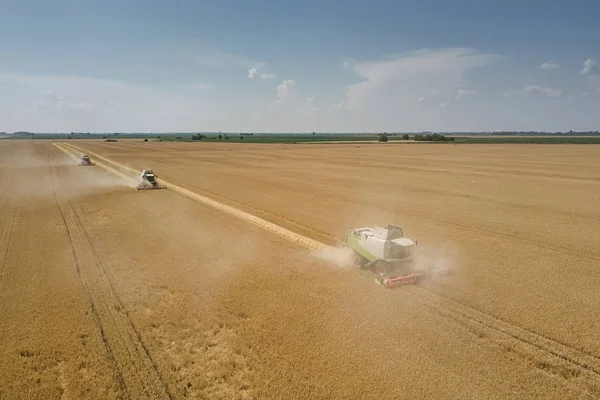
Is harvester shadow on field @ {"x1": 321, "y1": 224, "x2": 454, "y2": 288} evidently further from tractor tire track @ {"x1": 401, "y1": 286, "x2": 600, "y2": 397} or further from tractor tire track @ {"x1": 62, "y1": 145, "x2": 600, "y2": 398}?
tractor tire track @ {"x1": 401, "y1": 286, "x2": 600, "y2": 397}

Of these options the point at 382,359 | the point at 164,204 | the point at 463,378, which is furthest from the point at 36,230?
the point at 463,378

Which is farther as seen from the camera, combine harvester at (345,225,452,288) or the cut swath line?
the cut swath line

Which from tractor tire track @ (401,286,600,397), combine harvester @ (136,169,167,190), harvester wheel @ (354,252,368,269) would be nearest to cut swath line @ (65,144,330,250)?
harvester wheel @ (354,252,368,269)

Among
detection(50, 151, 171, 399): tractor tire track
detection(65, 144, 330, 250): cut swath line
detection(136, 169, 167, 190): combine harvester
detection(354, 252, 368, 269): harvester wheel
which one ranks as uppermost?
detection(136, 169, 167, 190): combine harvester

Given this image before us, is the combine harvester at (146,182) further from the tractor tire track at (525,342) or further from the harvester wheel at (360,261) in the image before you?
the tractor tire track at (525,342)

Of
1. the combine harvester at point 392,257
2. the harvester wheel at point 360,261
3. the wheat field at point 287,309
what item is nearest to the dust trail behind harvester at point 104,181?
the wheat field at point 287,309

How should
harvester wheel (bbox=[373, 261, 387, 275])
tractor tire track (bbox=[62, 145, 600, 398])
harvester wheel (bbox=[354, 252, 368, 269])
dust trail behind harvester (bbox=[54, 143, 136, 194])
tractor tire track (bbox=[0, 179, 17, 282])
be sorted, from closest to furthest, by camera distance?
1. tractor tire track (bbox=[62, 145, 600, 398])
2. harvester wheel (bbox=[373, 261, 387, 275])
3. harvester wheel (bbox=[354, 252, 368, 269])
4. tractor tire track (bbox=[0, 179, 17, 282])
5. dust trail behind harvester (bbox=[54, 143, 136, 194])

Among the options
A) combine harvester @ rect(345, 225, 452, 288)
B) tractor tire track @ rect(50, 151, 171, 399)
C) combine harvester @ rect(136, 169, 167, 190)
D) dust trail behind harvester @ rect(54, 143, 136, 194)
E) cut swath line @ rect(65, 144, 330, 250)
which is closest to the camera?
tractor tire track @ rect(50, 151, 171, 399)

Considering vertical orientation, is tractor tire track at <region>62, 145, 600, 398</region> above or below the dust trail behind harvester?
below
